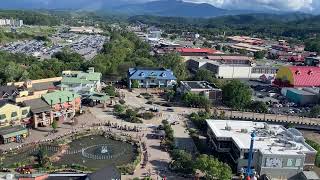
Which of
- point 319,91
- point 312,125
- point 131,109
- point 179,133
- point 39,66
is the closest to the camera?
point 179,133

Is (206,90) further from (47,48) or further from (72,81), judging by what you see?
(47,48)

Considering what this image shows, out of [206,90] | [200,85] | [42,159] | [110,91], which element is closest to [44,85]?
[110,91]

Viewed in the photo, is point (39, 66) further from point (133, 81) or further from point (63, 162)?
point (63, 162)

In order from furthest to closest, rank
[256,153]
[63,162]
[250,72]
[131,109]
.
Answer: [250,72]
[131,109]
[63,162]
[256,153]

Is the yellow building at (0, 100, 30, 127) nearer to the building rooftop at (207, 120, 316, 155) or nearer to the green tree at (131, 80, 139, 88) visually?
Answer: the building rooftop at (207, 120, 316, 155)

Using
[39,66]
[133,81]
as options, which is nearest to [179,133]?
[133,81]
